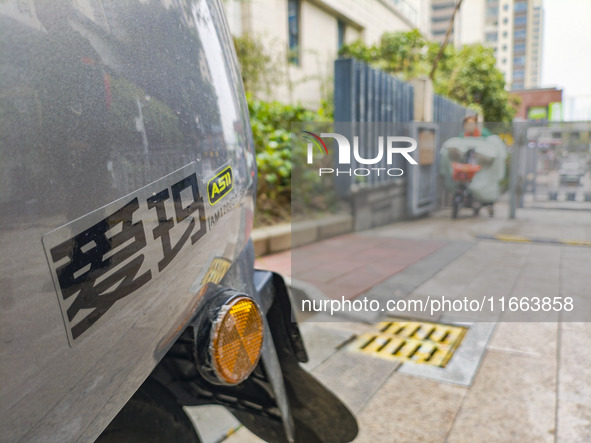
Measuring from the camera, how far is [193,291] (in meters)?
1.12

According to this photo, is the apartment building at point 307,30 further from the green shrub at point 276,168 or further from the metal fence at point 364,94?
the green shrub at point 276,168

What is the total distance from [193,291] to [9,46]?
0.60 metres

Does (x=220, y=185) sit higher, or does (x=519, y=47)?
(x=519, y=47)

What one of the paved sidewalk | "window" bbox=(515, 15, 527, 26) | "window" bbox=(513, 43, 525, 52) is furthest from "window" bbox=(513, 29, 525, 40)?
the paved sidewalk

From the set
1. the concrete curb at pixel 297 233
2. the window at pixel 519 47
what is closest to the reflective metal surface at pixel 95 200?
the concrete curb at pixel 297 233

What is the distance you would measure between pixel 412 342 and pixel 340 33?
54.4 ft

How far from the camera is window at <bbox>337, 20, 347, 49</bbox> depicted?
1778cm

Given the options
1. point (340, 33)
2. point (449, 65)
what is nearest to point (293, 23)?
point (340, 33)

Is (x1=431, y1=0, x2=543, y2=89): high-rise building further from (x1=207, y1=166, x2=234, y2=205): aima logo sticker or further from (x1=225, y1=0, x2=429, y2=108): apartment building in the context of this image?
(x1=207, y1=166, x2=234, y2=205): aima logo sticker

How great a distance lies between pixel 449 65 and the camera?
762 inches

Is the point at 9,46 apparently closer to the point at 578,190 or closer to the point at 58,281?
the point at 58,281

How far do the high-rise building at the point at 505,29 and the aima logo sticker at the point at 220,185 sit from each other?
83547 millimetres

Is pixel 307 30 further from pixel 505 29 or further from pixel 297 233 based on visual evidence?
pixel 505 29

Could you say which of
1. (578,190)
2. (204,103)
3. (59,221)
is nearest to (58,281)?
(59,221)
